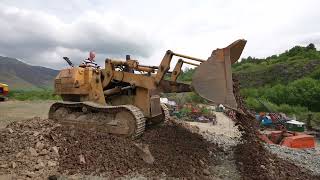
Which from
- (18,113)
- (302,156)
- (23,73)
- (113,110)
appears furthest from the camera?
(23,73)

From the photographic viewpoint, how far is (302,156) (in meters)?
9.62

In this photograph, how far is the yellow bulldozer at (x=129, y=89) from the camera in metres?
7.77

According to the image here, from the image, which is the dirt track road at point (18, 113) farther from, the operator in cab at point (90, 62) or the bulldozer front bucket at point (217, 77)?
the bulldozer front bucket at point (217, 77)

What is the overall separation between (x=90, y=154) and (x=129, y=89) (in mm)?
2669

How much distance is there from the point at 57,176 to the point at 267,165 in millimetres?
3770

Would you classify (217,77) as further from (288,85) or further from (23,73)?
(23,73)

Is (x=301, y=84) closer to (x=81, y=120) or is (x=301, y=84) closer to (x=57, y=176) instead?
(x=81, y=120)

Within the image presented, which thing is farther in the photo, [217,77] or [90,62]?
[90,62]

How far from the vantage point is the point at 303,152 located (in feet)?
33.3

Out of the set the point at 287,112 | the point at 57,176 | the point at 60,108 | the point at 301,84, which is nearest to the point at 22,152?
the point at 57,176

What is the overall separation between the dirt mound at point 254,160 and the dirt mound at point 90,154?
2.53 feet

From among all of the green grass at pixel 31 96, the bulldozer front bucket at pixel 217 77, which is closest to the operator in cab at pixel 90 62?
the bulldozer front bucket at pixel 217 77

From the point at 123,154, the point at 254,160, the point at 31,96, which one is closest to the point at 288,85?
the point at 31,96

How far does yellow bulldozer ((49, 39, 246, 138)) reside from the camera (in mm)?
7770
